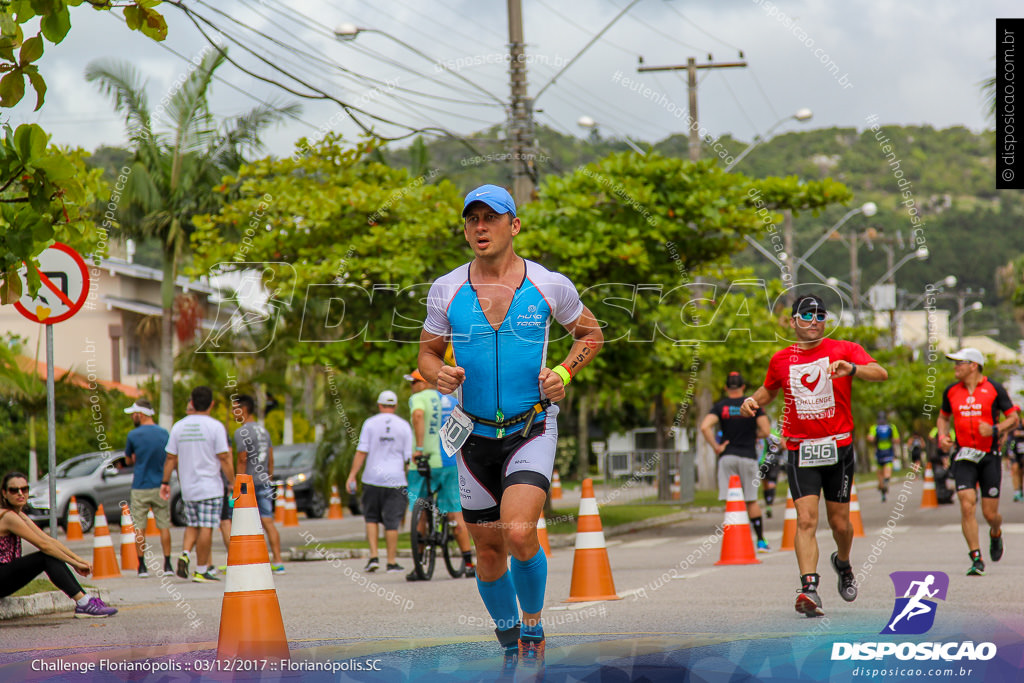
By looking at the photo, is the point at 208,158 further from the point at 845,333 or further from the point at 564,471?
the point at 564,471

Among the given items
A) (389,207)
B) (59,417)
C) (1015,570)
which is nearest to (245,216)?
(389,207)

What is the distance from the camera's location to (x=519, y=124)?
17.0m

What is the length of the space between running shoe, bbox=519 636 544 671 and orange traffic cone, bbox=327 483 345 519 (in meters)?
20.6

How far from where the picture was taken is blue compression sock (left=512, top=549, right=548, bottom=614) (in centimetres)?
537

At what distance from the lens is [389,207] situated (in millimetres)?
17672

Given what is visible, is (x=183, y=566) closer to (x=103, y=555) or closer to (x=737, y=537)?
(x=103, y=555)

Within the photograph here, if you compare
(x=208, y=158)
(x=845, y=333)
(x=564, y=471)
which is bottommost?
(x=564, y=471)

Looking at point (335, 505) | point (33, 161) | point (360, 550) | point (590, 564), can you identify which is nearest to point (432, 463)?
point (590, 564)

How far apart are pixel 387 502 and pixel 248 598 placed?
726cm

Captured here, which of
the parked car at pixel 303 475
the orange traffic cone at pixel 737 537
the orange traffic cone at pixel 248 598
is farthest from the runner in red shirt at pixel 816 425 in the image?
the parked car at pixel 303 475

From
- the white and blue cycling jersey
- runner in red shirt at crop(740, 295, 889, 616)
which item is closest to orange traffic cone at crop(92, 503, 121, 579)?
runner in red shirt at crop(740, 295, 889, 616)

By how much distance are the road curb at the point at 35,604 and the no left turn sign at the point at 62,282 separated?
6.63 ft

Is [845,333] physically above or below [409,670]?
above

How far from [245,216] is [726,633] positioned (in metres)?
13.3
